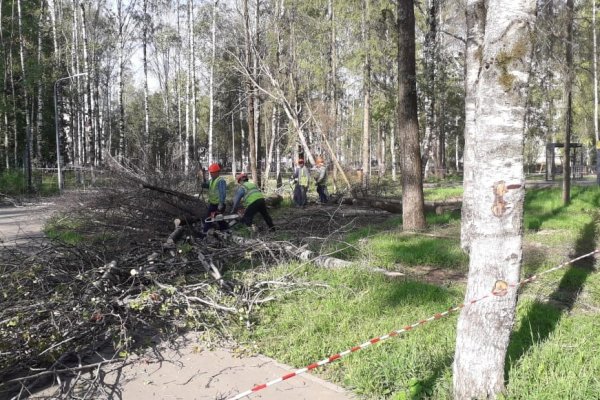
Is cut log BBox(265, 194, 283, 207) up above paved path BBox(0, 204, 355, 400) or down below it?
above

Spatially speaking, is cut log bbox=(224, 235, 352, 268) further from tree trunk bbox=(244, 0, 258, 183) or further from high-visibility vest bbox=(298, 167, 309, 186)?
tree trunk bbox=(244, 0, 258, 183)

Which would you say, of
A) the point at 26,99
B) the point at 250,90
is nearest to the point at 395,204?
the point at 250,90

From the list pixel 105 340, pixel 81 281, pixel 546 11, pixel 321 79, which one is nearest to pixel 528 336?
pixel 105 340

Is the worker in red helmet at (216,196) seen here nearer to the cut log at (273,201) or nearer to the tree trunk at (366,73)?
the cut log at (273,201)

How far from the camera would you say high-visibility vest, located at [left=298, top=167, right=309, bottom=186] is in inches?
611

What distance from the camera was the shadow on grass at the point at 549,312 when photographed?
406 centimetres

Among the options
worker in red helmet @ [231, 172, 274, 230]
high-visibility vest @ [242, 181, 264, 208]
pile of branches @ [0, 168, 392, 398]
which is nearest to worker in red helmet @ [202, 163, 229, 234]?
worker in red helmet @ [231, 172, 274, 230]

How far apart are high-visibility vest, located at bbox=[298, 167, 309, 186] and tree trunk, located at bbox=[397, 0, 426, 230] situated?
6.03 meters

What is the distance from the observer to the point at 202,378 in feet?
14.3

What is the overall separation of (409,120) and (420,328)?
5800 millimetres

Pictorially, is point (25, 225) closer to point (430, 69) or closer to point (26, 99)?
point (430, 69)

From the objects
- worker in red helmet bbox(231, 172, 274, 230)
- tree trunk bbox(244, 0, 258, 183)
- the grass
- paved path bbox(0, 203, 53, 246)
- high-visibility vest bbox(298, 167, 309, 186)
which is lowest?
the grass

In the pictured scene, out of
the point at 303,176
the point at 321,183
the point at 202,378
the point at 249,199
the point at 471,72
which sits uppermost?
the point at 471,72

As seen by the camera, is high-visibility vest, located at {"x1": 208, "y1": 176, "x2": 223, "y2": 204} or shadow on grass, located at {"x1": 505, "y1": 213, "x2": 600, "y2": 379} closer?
shadow on grass, located at {"x1": 505, "y1": 213, "x2": 600, "y2": 379}
